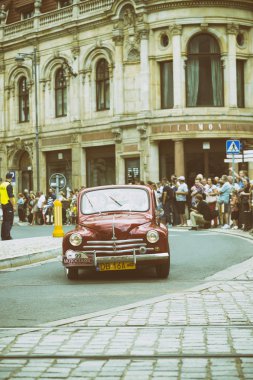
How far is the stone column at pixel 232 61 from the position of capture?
42.8 m

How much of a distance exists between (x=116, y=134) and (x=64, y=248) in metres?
31.8

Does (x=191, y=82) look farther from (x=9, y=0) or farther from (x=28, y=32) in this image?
(x=9, y=0)

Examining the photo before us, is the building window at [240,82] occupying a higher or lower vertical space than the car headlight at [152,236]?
higher

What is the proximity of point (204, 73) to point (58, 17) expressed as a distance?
440 inches

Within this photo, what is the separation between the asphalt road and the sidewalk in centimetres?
65

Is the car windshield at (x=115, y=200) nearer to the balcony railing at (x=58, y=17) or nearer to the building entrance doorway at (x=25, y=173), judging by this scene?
the balcony railing at (x=58, y=17)

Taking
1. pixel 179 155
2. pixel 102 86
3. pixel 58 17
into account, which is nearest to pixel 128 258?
pixel 179 155

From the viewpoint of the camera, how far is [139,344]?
294 inches

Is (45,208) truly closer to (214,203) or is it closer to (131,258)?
(214,203)

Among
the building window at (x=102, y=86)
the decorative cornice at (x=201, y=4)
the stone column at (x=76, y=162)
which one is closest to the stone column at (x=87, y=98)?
the building window at (x=102, y=86)

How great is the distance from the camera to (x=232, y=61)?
43062mm

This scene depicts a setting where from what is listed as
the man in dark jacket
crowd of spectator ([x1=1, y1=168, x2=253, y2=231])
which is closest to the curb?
crowd of spectator ([x1=1, y1=168, x2=253, y2=231])

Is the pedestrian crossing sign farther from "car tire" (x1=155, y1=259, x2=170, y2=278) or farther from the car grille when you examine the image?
the car grille

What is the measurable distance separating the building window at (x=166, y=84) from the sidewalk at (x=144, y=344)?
3373 centimetres
